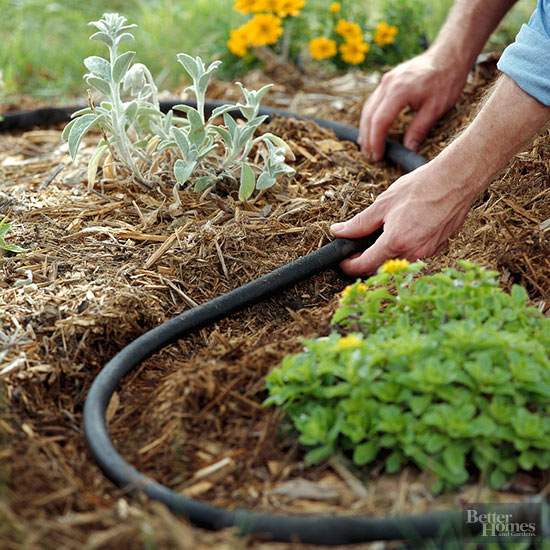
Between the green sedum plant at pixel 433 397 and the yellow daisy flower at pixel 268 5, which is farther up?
the yellow daisy flower at pixel 268 5

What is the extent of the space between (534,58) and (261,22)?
205 cm

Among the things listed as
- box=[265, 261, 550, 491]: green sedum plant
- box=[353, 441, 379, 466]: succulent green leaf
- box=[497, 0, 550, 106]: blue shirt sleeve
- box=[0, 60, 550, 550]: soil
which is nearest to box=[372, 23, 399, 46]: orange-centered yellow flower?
box=[0, 60, 550, 550]: soil

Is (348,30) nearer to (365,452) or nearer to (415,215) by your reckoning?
(415,215)

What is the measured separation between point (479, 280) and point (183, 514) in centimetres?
93

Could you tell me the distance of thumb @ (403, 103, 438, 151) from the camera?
304cm

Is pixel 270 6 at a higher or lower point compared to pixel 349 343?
higher

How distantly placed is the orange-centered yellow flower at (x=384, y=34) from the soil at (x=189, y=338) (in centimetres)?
94

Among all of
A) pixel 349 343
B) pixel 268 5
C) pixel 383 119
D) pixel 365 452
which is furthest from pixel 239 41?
pixel 365 452

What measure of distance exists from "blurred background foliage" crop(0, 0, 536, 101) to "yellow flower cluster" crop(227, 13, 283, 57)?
0.25 m

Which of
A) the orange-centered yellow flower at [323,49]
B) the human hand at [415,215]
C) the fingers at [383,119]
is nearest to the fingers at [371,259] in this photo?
the human hand at [415,215]

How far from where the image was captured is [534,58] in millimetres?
2027

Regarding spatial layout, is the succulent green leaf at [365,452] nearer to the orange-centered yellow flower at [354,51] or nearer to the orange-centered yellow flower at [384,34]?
the orange-centered yellow flower at [354,51]

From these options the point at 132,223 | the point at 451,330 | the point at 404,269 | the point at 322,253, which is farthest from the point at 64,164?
the point at 451,330

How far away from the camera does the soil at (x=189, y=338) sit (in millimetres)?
1475
